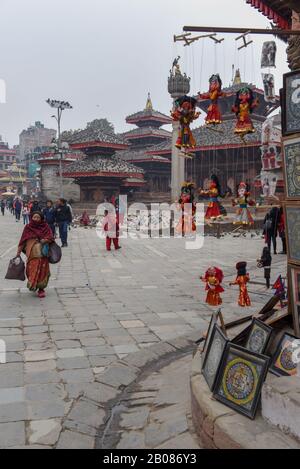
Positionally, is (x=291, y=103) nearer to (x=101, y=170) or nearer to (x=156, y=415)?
(x=156, y=415)

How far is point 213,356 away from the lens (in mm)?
3467

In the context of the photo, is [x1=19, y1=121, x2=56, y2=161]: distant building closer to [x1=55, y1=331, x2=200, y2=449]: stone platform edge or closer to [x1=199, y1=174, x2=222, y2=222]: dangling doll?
[x1=199, y1=174, x2=222, y2=222]: dangling doll

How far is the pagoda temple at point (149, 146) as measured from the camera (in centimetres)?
4103

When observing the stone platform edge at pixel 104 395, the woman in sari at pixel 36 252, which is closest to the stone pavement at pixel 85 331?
the stone platform edge at pixel 104 395

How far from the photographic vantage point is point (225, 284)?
30.3 ft

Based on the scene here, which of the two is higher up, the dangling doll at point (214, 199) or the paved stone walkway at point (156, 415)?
the dangling doll at point (214, 199)

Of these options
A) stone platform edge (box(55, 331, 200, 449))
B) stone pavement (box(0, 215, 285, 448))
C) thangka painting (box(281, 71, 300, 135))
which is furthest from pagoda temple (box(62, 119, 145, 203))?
thangka painting (box(281, 71, 300, 135))

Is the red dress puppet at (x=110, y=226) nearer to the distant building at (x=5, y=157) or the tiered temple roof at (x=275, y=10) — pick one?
the tiered temple roof at (x=275, y=10)

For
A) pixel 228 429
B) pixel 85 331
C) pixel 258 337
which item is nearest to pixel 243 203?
pixel 85 331

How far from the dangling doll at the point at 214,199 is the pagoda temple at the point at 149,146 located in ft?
102

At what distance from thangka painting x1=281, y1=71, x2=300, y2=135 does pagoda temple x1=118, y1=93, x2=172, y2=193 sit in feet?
112

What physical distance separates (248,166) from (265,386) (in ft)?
97.3
